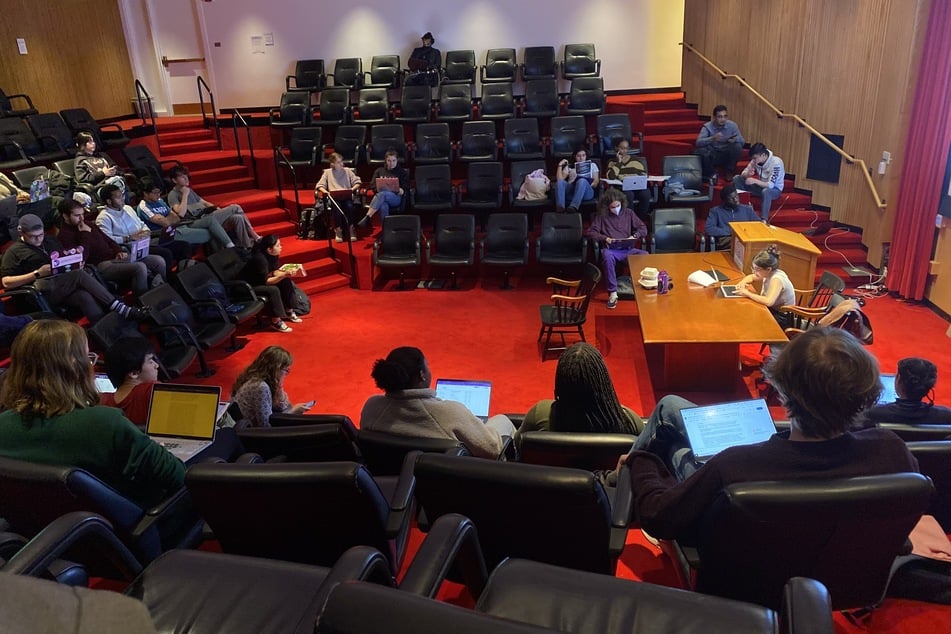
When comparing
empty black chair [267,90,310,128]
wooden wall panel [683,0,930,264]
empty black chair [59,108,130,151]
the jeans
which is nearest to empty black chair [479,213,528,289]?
the jeans

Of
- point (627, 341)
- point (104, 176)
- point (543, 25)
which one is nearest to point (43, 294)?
point (104, 176)

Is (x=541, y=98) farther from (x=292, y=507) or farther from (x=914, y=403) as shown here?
(x=292, y=507)

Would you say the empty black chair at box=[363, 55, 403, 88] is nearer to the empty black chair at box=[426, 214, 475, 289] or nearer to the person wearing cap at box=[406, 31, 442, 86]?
the person wearing cap at box=[406, 31, 442, 86]

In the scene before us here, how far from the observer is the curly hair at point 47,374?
231 cm

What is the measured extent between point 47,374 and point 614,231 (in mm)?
6019

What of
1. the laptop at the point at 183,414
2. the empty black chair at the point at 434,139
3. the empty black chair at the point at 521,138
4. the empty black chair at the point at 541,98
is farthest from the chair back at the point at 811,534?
the empty black chair at the point at 541,98

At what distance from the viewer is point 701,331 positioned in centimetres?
475

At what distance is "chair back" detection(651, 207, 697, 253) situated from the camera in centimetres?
749

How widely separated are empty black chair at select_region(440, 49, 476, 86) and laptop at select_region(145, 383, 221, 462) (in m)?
8.82

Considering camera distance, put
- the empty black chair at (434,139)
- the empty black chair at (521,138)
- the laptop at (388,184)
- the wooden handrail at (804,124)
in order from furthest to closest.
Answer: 1. the empty black chair at (434,139)
2. the empty black chair at (521,138)
3. the laptop at (388,184)
4. the wooden handrail at (804,124)

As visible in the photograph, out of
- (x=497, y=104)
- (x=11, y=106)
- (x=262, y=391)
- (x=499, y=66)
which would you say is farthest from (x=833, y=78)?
(x=11, y=106)

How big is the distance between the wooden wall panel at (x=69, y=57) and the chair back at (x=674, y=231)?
9.57 metres

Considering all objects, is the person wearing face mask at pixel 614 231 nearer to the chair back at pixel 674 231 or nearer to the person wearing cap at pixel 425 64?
the chair back at pixel 674 231

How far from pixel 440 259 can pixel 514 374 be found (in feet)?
8.62
